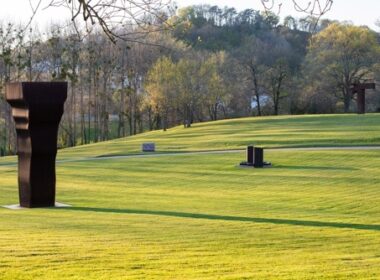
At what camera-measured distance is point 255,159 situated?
3350cm

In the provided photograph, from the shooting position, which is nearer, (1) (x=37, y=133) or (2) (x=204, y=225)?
(2) (x=204, y=225)

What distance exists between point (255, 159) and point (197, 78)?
38884 mm

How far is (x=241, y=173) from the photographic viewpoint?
3192cm

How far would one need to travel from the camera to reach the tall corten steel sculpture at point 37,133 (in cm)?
1977

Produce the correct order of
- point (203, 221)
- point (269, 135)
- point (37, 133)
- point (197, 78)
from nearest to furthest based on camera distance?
1. point (203, 221)
2. point (37, 133)
3. point (269, 135)
4. point (197, 78)

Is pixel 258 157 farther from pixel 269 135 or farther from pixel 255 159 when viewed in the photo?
pixel 269 135

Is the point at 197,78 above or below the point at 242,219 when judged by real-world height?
above

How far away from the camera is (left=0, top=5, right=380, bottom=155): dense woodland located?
232ft

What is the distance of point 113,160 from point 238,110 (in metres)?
45.1

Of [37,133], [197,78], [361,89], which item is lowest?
[37,133]

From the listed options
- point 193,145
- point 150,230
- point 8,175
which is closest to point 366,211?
point 150,230

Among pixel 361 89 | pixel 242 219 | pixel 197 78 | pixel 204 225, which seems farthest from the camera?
pixel 197 78

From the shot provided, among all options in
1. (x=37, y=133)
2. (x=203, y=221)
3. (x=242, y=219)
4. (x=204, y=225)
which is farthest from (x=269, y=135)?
(x=204, y=225)

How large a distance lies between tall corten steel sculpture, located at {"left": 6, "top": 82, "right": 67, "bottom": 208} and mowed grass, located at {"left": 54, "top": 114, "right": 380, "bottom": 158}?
2404cm
